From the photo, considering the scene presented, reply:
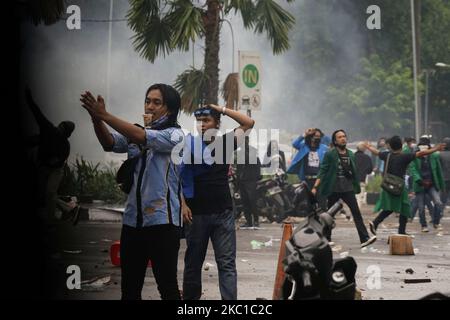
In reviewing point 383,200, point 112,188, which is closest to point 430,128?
point 112,188

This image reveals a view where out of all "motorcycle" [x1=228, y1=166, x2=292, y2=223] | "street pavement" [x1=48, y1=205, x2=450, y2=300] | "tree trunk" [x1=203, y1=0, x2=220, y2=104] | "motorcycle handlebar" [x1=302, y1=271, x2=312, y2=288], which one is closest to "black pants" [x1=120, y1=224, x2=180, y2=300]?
"motorcycle handlebar" [x1=302, y1=271, x2=312, y2=288]

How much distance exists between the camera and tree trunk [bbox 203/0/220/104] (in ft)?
71.9

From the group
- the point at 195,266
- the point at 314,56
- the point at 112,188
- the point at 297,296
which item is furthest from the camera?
the point at 314,56

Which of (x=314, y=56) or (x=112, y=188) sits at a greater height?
(x=314, y=56)

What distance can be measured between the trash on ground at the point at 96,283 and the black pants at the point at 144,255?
329 centimetres

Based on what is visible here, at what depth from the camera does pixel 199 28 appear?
2147cm

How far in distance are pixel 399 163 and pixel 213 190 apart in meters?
7.95
